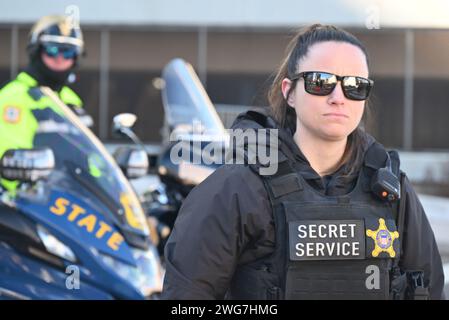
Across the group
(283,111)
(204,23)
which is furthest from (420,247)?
(204,23)

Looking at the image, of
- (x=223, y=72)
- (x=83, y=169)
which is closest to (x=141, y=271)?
(x=83, y=169)

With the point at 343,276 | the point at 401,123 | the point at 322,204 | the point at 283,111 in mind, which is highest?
the point at 283,111

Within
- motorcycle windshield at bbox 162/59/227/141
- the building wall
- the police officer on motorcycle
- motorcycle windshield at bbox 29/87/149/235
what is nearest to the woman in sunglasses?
motorcycle windshield at bbox 29/87/149/235

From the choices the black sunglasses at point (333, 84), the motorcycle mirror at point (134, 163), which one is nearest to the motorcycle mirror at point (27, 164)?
the motorcycle mirror at point (134, 163)

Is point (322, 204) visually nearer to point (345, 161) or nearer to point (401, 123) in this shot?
point (345, 161)

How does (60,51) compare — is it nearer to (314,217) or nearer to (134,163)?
(134,163)

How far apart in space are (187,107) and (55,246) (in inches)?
52.6

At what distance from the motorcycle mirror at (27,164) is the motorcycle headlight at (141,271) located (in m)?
0.48

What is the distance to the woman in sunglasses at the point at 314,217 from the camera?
164 centimetres

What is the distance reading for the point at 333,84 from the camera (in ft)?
5.61

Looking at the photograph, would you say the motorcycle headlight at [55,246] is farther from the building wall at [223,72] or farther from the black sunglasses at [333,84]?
the building wall at [223,72]

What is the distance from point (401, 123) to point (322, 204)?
38.9ft

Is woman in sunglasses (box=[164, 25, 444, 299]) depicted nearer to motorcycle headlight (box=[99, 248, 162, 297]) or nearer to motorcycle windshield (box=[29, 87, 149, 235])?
motorcycle headlight (box=[99, 248, 162, 297])

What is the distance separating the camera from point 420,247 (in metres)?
1.75
